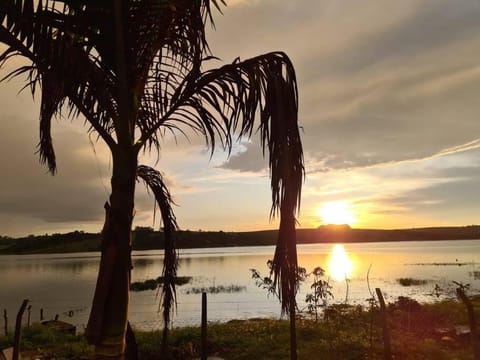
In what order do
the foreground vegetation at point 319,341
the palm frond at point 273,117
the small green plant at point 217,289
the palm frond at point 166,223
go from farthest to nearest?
the small green plant at point 217,289 → the foreground vegetation at point 319,341 → the palm frond at point 166,223 → the palm frond at point 273,117

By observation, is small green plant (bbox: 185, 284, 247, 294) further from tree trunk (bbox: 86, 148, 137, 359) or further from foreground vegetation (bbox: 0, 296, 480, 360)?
tree trunk (bbox: 86, 148, 137, 359)

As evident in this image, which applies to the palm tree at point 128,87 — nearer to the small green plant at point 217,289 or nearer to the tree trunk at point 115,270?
the tree trunk at point 115,270

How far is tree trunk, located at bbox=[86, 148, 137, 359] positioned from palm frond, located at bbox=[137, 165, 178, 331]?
120 inches

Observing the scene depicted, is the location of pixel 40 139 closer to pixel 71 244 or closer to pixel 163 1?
pixel 163 1

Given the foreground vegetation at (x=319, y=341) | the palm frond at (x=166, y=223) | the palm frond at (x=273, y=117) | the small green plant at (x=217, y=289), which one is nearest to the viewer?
the palm frond at (x=273, y=117)

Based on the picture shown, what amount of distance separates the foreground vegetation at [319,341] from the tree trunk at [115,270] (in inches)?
294

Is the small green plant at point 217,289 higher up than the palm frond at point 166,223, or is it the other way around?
the palm frond at point 166,223

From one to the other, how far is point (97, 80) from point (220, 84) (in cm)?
106

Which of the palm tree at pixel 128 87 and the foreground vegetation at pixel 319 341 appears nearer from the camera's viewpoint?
the palm tree at pixel 128 87

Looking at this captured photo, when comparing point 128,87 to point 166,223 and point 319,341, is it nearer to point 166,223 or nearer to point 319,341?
point 166,223

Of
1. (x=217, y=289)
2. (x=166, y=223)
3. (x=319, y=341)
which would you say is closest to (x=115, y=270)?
(x=166, y=223)

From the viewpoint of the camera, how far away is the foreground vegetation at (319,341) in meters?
10.1

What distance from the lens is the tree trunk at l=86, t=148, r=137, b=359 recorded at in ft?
10.7

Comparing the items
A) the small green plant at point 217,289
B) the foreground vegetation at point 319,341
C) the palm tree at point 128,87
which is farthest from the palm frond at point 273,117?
the small green plant at point 217,289
